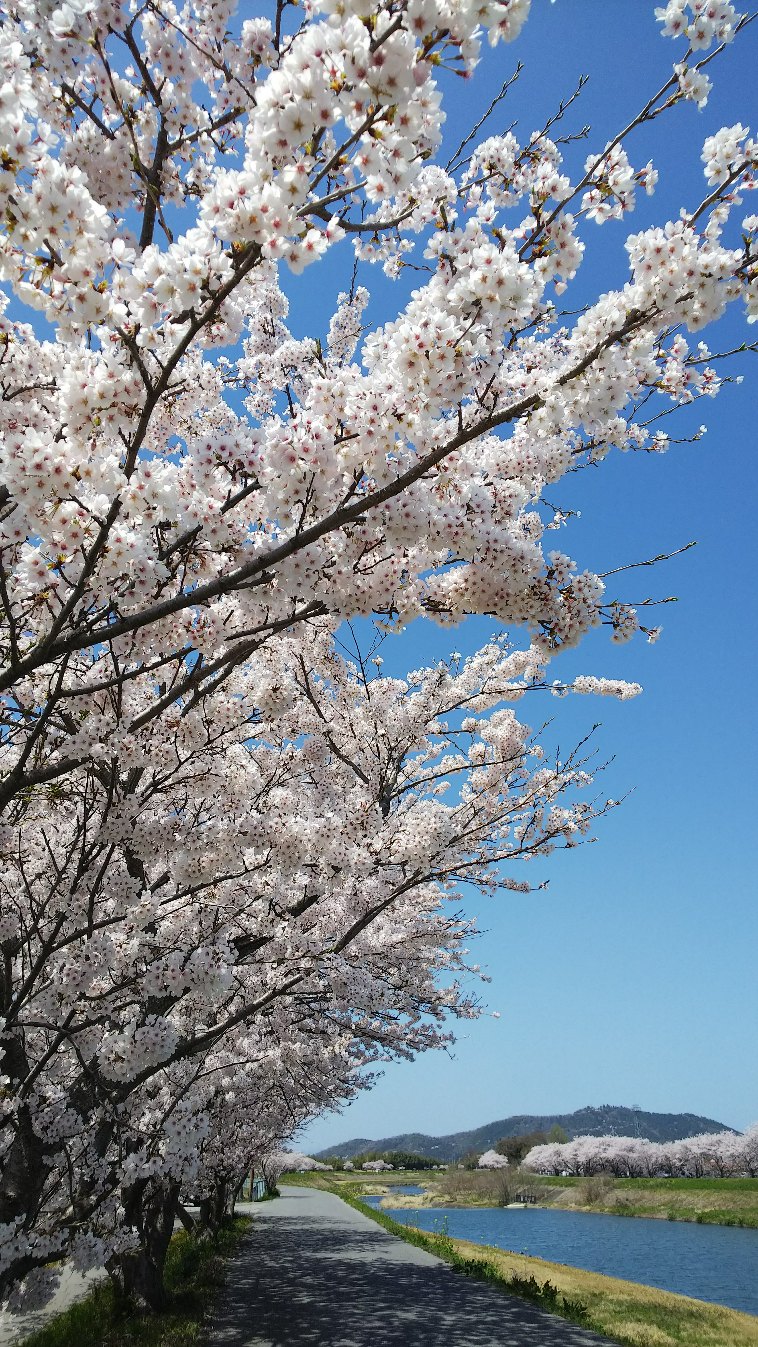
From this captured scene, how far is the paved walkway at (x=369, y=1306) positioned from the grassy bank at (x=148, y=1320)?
0.36 m

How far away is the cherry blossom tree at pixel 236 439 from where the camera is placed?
8.93 ft

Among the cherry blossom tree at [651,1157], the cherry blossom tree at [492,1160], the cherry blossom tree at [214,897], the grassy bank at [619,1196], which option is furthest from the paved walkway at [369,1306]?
the cherry blossom tree at [492,1160]

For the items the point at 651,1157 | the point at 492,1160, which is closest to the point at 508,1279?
the point at 651,1157

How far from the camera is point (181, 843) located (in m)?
6.56

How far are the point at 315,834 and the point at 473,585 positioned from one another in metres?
3.34

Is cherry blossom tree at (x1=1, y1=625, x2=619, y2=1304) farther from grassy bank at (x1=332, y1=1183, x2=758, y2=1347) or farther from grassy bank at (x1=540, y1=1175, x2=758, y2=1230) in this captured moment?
grassy bank at (x1=540, y1=1175, x2=758, y2=1230)

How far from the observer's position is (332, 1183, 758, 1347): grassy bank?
9.92m

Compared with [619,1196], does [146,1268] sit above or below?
above

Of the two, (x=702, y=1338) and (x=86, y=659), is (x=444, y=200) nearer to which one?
(x=86, y=659)

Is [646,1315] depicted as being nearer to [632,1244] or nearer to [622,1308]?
[622,1308]

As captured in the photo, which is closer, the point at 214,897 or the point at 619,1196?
the point at 214,897

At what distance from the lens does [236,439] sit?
3.67m

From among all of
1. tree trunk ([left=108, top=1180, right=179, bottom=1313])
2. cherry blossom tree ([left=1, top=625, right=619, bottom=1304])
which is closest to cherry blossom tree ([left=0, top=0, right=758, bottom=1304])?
cherry blossom tree ([left=1, top=625, right=619, bottom=1304])

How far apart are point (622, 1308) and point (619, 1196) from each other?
50028 millimetres
